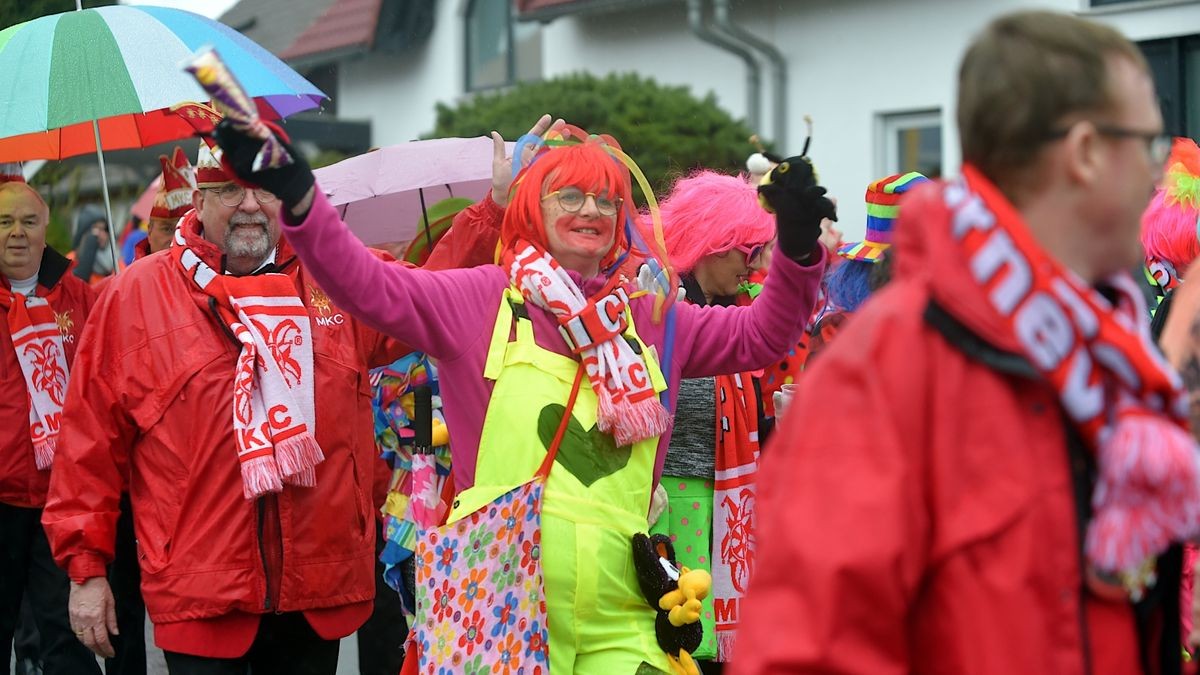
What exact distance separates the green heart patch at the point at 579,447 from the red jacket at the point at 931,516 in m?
1.63

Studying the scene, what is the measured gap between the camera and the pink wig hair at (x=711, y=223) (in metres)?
5.27

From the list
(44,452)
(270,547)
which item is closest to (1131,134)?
(270,547)

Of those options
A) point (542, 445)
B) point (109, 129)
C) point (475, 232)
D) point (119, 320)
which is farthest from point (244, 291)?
point (109, 129)

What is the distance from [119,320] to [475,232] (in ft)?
3.77

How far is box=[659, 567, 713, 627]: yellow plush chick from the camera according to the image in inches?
138

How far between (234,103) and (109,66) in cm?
258

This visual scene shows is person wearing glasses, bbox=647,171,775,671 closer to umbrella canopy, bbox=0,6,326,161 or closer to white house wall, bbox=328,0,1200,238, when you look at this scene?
umbrella canopy, bbox=0,6,326,161

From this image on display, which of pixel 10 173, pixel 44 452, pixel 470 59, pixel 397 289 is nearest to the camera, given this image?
pixel 397 289

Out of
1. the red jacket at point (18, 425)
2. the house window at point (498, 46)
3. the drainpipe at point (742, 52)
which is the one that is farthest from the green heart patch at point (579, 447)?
the house window at point (498, 46)

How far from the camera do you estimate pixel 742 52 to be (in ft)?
51.9

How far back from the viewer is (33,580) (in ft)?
18.6

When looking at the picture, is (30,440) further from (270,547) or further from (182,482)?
(270,547)

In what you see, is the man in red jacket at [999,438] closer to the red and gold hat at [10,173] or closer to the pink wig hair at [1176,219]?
the pink wig hair at [1176,219]

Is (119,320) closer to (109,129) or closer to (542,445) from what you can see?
(542,445)
